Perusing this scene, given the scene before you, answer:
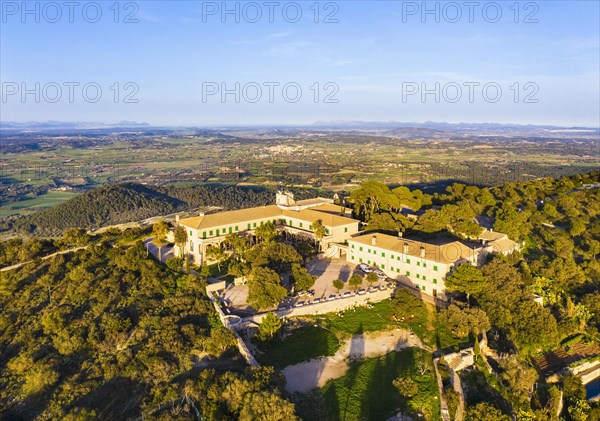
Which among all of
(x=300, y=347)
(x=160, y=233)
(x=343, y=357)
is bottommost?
(x=343, y=357)

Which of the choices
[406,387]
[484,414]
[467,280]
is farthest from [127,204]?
[484,414]

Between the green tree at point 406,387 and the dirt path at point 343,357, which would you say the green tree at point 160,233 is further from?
the green tree at point 406,387

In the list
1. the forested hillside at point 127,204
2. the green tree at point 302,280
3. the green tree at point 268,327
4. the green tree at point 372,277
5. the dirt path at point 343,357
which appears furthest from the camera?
the forested hillside at point 127,204

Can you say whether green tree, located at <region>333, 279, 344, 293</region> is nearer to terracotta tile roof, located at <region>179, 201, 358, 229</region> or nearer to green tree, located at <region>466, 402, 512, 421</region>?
terracotta tile roof, located at <region>179, 201, 358, 229</region>

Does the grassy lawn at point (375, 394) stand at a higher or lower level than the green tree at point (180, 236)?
lower

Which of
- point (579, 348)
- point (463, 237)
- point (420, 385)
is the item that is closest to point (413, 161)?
point (463, 237)

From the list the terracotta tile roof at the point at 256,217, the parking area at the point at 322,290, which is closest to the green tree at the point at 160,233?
the terracotta tile roof at the point at 256,217

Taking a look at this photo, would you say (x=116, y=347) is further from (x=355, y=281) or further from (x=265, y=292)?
(x=355, y=281)
